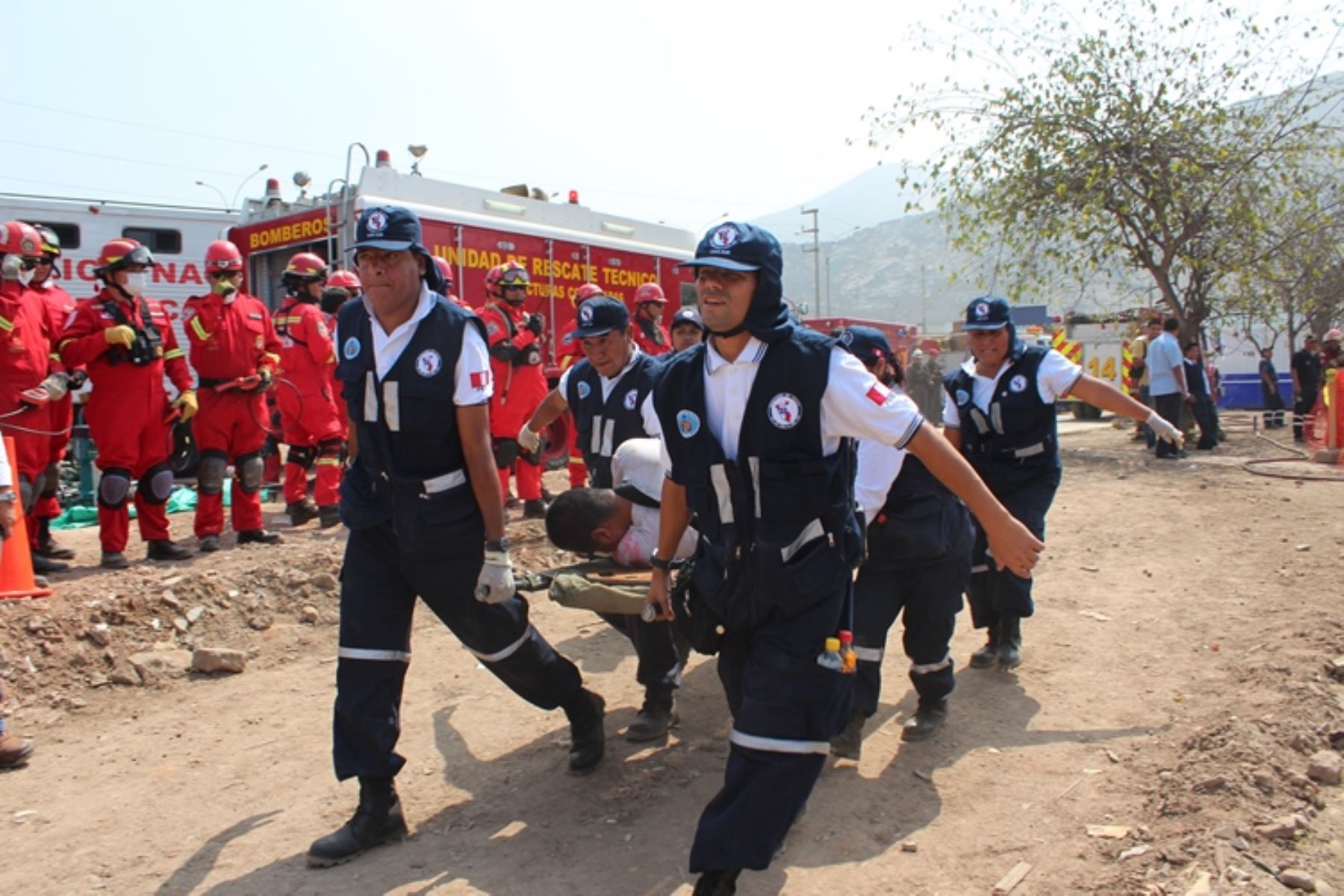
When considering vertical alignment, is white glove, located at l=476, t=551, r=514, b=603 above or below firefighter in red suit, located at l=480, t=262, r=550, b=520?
below

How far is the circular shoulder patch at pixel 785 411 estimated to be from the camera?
292 centimetres

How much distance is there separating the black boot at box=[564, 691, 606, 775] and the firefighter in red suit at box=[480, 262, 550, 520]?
495 centimetres

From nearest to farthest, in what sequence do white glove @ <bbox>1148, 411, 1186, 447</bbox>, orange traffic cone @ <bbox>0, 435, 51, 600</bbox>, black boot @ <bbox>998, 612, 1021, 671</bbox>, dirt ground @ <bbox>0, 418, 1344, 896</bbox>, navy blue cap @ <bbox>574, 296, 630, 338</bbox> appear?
1. dirt ground @ <bbox>0, 418, 1344, 896</bbox>
2. navy blue cap @ <bbox>574, 296, 630, 338</bbox>
3. white glove @ <bbox>1148, 411, 1186, 447</bbox>
4. black boot @ <bbox>998, 612, 1021, 671</bbox>
5. orange traffic cone @ <bbox>0, 435, 51, 600</bbox>

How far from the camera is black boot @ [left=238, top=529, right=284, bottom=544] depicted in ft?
25.6

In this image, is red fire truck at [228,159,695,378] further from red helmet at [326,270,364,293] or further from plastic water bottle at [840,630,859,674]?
plastic water bottle at [840,630,859,674]

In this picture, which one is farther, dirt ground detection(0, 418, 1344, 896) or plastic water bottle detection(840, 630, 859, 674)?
dirt ground detection(0, 418, 1344, 896)

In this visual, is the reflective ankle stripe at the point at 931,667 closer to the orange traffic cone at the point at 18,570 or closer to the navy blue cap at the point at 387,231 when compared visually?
the navy blue cap at the point at 387,231

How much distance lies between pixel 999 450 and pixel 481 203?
851cm

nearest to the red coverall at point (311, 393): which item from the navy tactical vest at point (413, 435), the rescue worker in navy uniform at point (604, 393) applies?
the rescue worker in navy uniform at point (604, 393)

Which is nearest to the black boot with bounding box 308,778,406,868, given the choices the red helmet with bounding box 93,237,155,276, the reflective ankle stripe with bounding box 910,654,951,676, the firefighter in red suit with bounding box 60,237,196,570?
the reflective ankle stripe with bounding box 910,654,951,676

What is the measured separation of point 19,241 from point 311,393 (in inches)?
96.4

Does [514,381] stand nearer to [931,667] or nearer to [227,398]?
[227,398]

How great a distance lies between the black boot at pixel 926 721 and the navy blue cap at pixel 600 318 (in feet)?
7.55

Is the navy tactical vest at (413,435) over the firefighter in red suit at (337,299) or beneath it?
beneath
